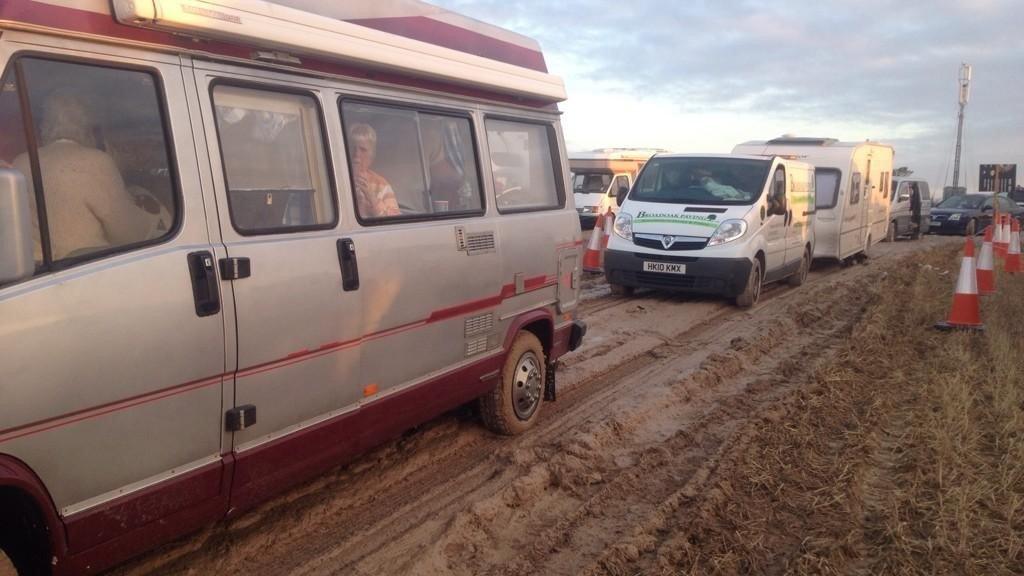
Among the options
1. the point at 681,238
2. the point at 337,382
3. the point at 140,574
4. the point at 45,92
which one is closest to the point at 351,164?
the point at 337,382

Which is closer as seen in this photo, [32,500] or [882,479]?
[32,500]

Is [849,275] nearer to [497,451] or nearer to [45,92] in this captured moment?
[497,451]

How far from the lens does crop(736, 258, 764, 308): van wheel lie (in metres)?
10.6

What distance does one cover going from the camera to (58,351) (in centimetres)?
260

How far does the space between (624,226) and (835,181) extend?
6.30 metres

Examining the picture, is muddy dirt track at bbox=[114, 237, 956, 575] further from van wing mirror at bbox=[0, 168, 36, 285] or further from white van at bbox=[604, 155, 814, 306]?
white van at bbox=[604, 155, 814, 306]

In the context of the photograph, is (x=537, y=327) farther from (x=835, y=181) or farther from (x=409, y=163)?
(x=835, y=181)

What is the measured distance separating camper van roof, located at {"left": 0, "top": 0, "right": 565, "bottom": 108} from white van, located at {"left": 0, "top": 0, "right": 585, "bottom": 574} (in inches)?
0.5

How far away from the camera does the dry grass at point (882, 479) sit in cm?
382

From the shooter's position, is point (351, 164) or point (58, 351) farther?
point (351, 164)

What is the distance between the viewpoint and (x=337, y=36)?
3.83 m

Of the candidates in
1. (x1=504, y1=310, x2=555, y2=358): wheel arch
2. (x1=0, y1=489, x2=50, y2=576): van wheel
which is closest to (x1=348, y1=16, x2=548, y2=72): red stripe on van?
(x1=504, y1=310, x2=555, y2=358): wheel arch

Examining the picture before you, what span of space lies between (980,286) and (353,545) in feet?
35.4

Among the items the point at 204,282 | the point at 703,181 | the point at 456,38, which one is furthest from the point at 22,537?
the point at 703,181
